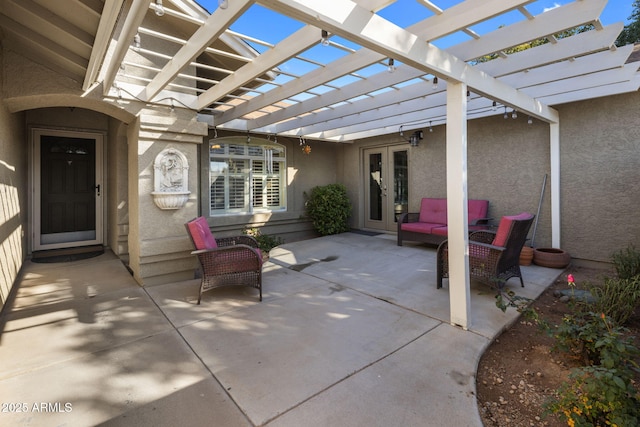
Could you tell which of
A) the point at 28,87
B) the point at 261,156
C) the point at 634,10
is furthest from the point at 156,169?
the point at 634,10

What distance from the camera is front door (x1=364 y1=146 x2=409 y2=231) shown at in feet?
27.9

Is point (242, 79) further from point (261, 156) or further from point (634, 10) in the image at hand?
point (634, 10)

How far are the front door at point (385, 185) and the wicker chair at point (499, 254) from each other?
14.5ft

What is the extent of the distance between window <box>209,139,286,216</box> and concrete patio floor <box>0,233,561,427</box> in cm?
310

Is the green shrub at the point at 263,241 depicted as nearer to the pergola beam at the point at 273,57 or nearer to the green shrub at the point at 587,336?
the pergola beam at the point at 273,57

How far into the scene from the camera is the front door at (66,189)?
20.1ft

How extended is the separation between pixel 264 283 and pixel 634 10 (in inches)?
700

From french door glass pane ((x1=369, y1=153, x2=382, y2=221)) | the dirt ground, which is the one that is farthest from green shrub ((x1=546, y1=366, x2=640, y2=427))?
french door glass pane ((x1=369, y1=153, x2=382, y2=221))

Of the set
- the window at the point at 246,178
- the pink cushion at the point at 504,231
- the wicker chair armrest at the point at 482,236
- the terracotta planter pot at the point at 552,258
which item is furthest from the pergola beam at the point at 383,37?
the window at the point at 246,178

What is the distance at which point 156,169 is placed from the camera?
4496 millimetres

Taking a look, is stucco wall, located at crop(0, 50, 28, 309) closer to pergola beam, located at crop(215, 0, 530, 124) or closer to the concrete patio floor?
the concrete patio floor

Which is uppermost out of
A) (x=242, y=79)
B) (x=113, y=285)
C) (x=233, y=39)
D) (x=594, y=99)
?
(x=233, y=39)

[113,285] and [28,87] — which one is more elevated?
[28,87]

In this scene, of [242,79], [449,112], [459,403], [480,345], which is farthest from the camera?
[242,79]
